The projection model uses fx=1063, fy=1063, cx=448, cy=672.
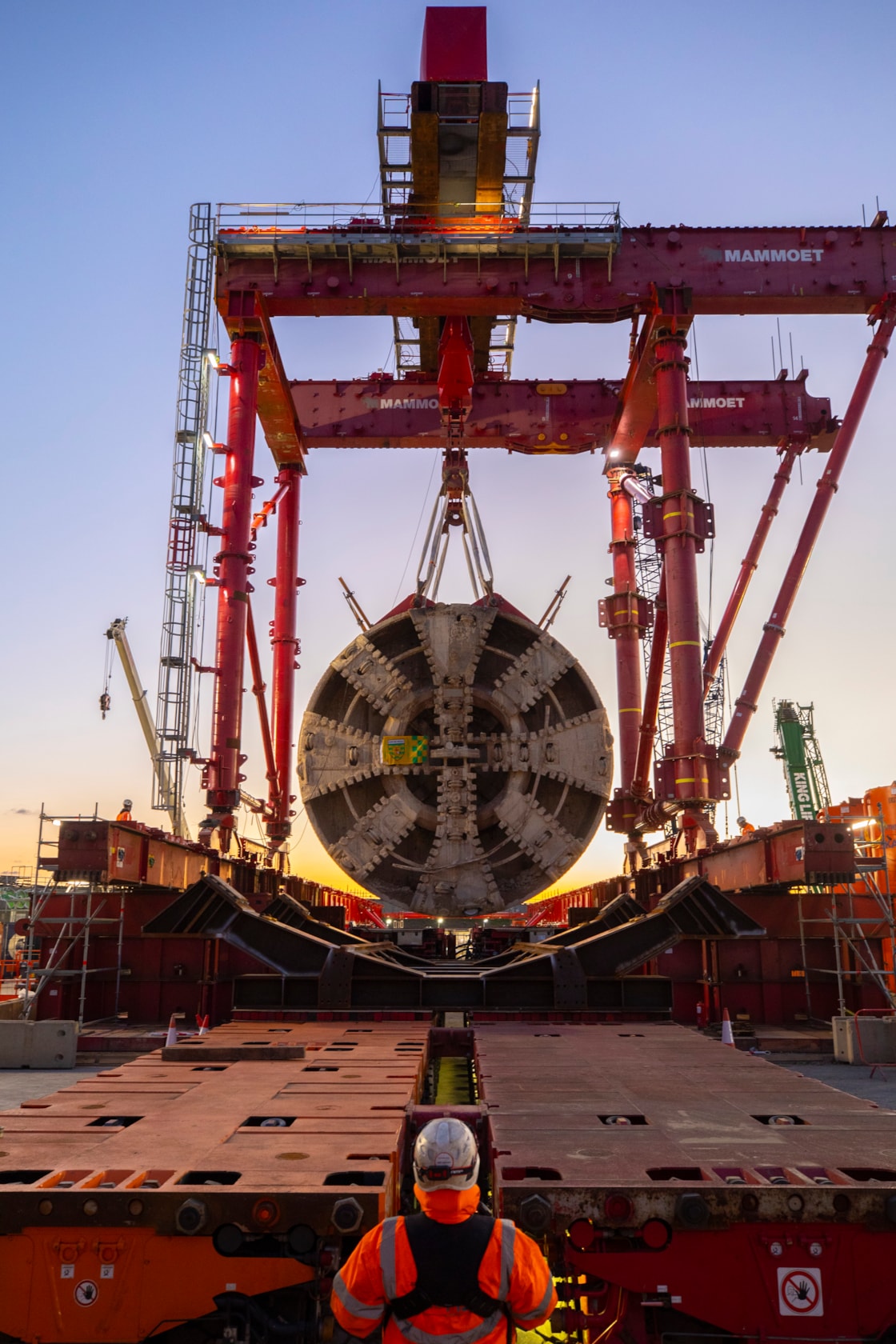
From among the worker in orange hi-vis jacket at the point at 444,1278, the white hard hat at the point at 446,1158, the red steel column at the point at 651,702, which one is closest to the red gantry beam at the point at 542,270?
the red steel column at the point at 651,702

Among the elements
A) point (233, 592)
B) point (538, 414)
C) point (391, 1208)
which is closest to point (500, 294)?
point (538, 414)

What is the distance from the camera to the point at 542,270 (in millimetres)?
16062

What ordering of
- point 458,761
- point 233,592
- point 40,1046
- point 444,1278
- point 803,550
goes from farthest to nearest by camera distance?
point 803,550
point 233,592
point 458,761
point 40,1046
point 444,1278

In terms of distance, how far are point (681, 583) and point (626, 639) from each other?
5.12m

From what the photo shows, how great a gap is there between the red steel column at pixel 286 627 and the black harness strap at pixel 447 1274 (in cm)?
1800

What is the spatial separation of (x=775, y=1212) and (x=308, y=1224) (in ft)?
5.14

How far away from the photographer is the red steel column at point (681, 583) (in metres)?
14.2

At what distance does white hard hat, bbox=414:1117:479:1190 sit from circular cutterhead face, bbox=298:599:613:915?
10640 millimetres

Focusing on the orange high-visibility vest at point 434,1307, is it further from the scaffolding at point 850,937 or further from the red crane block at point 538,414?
the red crane block at point 538,414

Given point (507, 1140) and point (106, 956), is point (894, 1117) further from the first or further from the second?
point (106, 956)

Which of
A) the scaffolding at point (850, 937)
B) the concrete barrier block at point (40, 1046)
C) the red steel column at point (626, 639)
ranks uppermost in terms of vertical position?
the red steel column at point (626, 639)

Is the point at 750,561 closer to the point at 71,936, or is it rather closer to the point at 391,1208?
the point at 71,936

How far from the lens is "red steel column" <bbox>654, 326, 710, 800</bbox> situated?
14164 mm

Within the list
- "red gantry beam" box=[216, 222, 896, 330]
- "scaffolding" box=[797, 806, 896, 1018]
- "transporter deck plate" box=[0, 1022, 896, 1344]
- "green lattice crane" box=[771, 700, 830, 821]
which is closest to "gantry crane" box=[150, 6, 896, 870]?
"red gantry beam" box=[216, 222, 896, 330]
